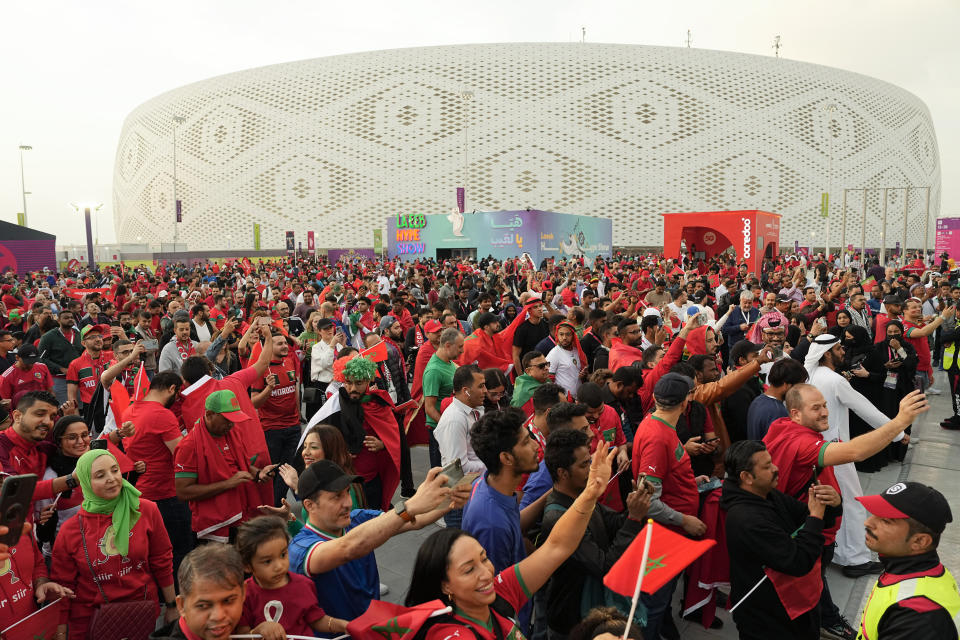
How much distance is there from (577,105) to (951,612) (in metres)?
62.3

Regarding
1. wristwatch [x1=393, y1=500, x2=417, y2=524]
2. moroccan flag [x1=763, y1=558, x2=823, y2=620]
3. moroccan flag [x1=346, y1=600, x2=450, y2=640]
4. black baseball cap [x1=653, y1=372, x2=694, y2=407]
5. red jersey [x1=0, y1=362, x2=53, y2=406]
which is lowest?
moroccan flag [x1=763, y1=558, x2=823, y2=620]

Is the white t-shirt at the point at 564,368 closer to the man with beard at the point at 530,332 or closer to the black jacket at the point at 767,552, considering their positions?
the man with beard at the point at 530,332

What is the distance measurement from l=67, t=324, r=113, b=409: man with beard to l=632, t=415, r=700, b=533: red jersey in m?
5.36

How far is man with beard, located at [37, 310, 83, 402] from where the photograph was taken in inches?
271

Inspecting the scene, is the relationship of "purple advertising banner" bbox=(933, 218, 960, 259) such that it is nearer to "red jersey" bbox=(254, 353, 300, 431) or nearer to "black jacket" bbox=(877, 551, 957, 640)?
"red jersey" bbox=(254, 353, 300, 431)

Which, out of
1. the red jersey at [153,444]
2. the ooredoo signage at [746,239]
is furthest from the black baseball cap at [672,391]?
the ooredoo signage at [746,239]

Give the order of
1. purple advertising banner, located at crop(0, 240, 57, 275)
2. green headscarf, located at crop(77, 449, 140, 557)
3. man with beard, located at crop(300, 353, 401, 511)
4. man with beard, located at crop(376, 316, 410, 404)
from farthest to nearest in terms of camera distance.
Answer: purple advertising banner, located at crop(0, 240, 57, 275)
man with beard, located at crop(376, 316, 410, 404)
man with beard, located at crop(300, 353, 401, 511)
green headscarf, located at crop(77, 449, 140, 557)

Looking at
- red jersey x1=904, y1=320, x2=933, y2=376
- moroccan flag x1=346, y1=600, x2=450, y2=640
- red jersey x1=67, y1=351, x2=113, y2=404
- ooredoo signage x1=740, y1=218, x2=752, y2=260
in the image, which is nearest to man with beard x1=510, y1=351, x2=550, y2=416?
moroccan flag x1=346, y1=600, x2=450, y2=640

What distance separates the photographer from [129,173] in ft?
250

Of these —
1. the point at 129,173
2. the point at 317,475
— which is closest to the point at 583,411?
the point at 317,475

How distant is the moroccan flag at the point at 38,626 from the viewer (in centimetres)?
271

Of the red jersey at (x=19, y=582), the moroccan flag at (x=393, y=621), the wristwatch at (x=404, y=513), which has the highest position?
the wristwatch at (x=404, y=513)

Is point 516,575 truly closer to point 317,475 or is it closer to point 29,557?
point 317,475

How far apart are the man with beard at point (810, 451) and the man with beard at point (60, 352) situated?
7029 mm
